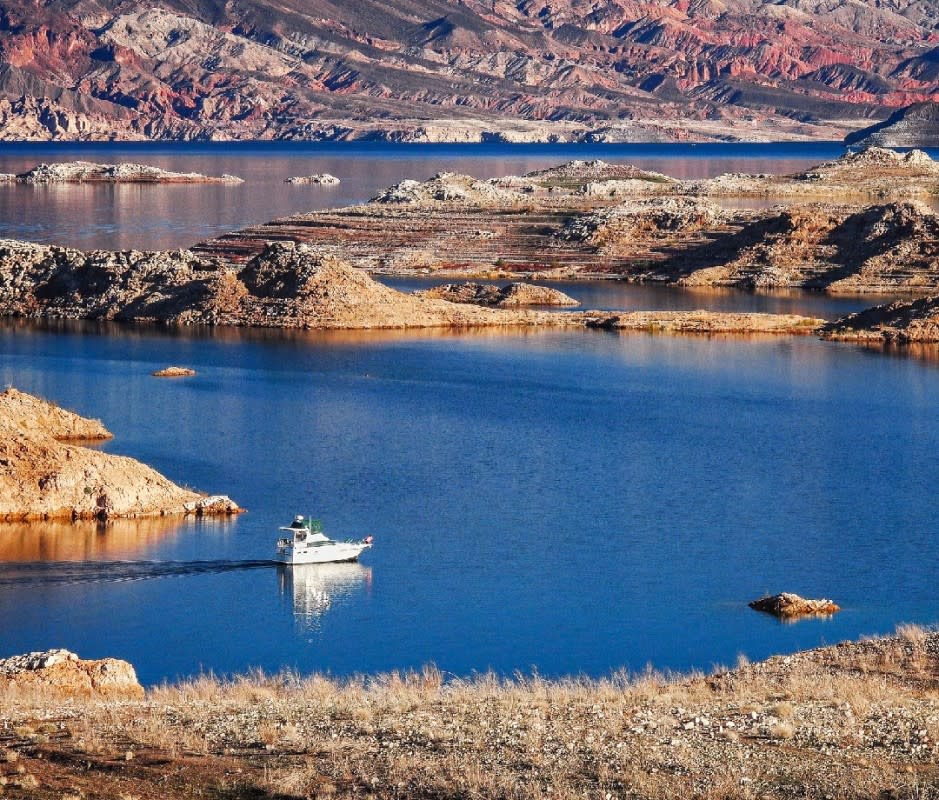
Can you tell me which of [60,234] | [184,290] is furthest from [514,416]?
[60,234]

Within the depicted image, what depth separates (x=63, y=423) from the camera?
1892 inches

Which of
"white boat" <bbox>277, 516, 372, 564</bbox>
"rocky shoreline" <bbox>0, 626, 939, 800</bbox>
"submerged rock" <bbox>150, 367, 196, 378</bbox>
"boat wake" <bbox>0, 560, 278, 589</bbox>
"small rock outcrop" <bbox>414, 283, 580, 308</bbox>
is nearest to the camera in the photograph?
"rocky shoreline" <bbox>0, 626, 939, 800</bbox>

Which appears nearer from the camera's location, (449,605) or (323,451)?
(449,605)

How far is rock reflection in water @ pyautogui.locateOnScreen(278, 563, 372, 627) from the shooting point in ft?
107

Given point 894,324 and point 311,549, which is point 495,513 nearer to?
point 311,549

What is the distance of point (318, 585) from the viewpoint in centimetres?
3444

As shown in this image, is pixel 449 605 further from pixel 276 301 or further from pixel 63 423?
pixel 276 301

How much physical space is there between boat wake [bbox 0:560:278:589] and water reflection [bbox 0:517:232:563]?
50cm

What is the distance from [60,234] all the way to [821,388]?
8336cm

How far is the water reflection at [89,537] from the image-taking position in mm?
35938

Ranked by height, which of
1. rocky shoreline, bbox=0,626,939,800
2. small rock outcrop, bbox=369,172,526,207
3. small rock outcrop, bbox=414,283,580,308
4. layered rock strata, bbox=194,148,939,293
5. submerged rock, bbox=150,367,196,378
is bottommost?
rocky shoreline, bbox=0,626,939,800

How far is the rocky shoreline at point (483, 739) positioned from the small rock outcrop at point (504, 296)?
61.7 meters

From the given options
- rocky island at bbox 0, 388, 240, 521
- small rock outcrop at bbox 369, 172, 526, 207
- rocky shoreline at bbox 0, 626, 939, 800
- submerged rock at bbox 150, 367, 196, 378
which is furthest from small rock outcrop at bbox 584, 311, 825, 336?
small rock outcrop at bbox 369, 172, 526, 207

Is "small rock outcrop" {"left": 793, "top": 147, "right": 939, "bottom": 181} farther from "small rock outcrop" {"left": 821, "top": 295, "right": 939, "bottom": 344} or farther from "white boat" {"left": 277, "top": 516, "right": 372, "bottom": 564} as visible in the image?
"white boat" {"left": 277, "top": 516, "right": 372, "bottom": 564}
